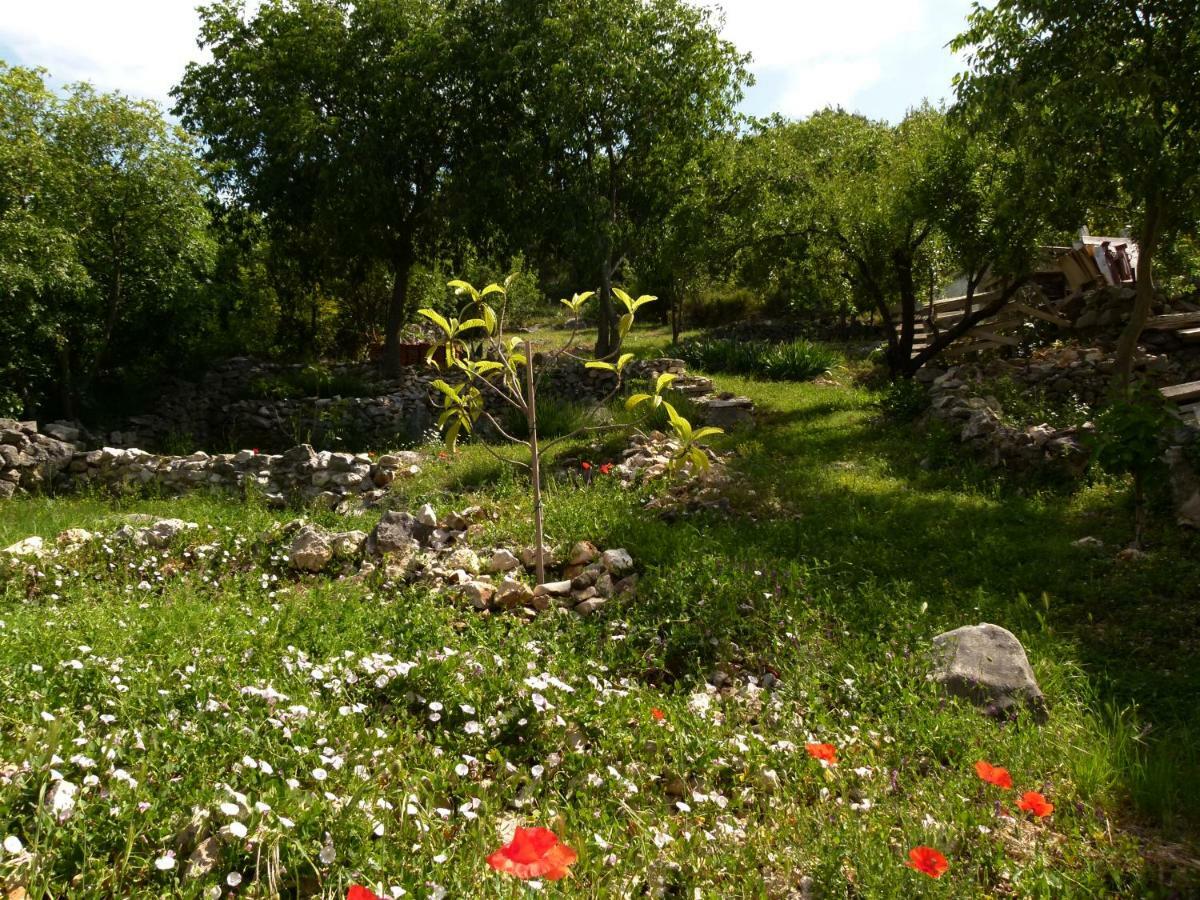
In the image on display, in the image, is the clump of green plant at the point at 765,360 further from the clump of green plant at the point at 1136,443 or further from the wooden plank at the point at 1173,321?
the clump of green plant at the point at 1136,443

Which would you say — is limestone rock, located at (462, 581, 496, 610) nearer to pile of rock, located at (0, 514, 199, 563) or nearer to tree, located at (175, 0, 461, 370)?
Result: pile of rock, located at (0, 514, 199, 563)

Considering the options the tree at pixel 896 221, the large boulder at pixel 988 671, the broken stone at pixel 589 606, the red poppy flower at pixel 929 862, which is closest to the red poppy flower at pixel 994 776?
the red poppy flower at pixel 929 862

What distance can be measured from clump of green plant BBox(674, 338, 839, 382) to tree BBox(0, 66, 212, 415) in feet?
28.2

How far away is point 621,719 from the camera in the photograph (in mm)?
3096

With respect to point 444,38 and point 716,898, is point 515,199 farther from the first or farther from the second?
point 716,898

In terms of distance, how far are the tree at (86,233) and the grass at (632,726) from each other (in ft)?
21.4

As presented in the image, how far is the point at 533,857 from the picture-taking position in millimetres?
1671

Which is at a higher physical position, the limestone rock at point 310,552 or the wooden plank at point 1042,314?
the wooden plank at point 1042,314

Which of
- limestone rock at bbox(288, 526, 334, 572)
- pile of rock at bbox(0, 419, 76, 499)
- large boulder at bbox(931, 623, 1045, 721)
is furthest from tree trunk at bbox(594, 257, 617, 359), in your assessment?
large boulder at bbox(931, 623, 1045, 721)

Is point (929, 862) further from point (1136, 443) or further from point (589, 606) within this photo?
point (1136, 443)

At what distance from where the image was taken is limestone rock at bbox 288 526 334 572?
5.41 metres

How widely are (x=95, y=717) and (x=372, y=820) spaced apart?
1.10 m

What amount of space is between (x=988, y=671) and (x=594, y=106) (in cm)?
1223

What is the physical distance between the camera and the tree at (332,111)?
13.5 meters
